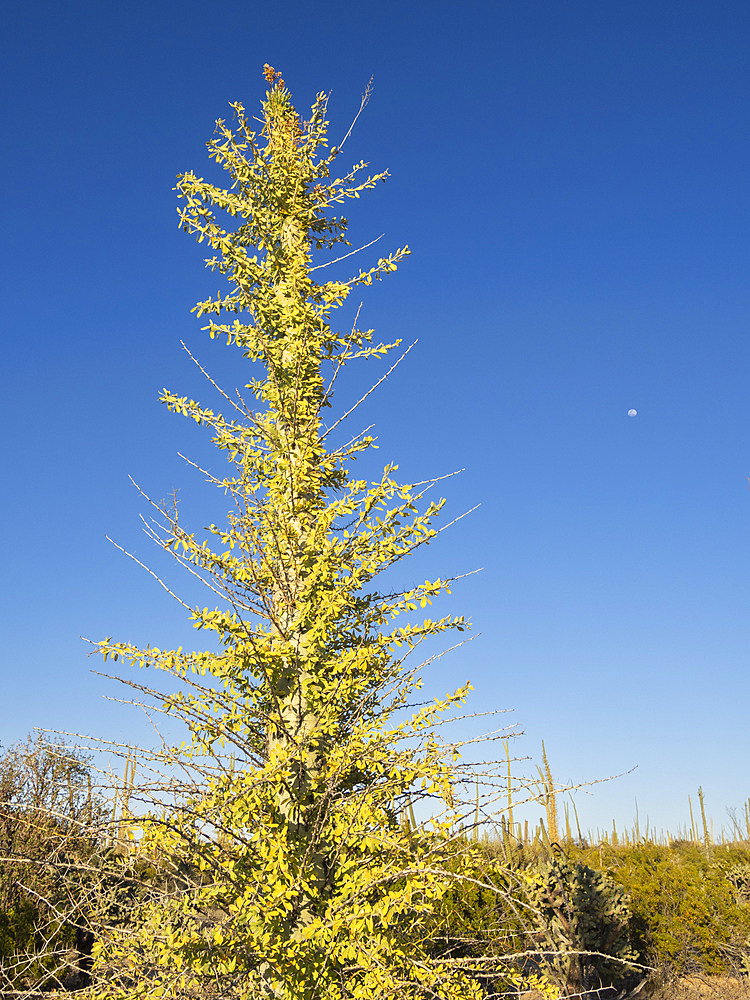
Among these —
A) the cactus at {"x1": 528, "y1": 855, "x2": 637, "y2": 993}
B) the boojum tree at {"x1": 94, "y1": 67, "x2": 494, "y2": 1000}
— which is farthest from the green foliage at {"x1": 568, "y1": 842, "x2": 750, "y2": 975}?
the boojum tree at {"x1": 94, "y1": 67, "x2": 494, "y2": 1000}

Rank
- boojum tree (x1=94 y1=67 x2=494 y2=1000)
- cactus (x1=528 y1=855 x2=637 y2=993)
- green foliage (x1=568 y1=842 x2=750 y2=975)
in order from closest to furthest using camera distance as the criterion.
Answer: boojum tree (x1=94 y1=67 x2=494 y2=1000)
cactus (x1=528 y1=855 x2=637 y2=993)
green foliage (x1=568 y1=842 x2=750 y2=975)

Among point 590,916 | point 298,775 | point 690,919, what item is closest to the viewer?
point 298,775

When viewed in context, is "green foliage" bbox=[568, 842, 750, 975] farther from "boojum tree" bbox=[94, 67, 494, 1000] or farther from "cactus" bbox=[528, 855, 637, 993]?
"boojum tree" bbox=[94, 67, 494, 1000]

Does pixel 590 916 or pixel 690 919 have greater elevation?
pixel 590 916

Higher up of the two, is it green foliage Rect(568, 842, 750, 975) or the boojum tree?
the boojum tree

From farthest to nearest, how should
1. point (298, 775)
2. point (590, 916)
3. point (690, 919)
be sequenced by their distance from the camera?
point (690, 919) → point (590, 916) → point (298, 775)

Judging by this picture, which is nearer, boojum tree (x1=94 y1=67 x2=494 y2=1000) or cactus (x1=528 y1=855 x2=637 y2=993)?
boojum tree (x1=94 y1=67 x2=494 y2=1000)

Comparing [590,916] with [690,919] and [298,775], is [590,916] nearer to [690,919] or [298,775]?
[690,919]

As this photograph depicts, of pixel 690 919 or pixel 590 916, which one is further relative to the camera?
pixel 690 919

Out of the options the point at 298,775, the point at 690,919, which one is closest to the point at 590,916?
the point at 690,919

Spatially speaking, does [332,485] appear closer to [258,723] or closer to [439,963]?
[258,723]

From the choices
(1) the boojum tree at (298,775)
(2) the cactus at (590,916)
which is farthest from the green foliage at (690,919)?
(1) the boojum tree at (298,775)

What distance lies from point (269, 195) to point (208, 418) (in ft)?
9.02

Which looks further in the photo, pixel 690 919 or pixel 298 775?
pixel 690 919
